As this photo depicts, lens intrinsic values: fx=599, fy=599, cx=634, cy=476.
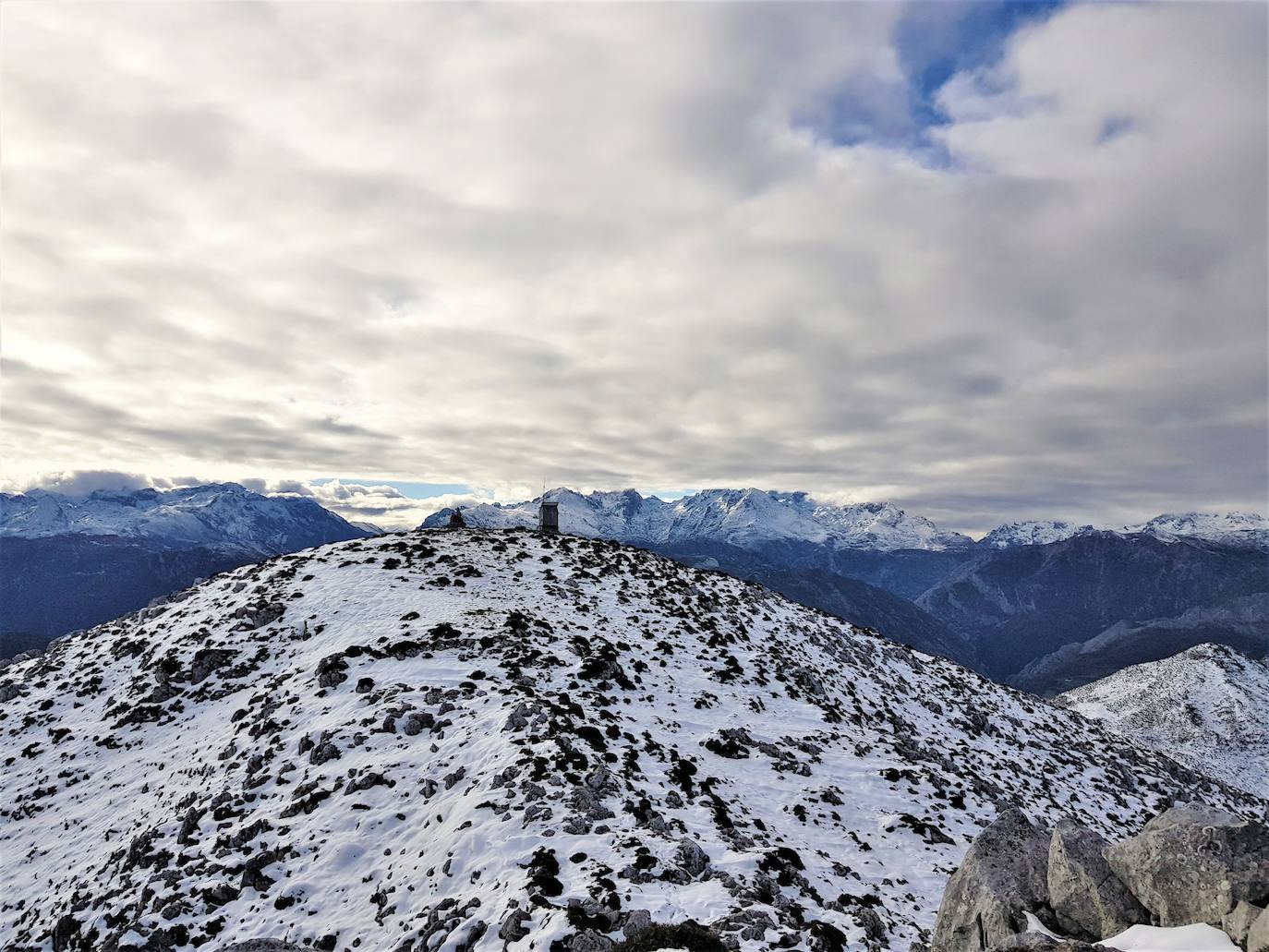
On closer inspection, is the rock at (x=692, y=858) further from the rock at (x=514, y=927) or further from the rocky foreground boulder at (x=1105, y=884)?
the rocky foreground boulder at (x=1105, y=884)

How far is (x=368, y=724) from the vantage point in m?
27.6

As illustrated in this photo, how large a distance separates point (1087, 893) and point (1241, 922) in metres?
2.74

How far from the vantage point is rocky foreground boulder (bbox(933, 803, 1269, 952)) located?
1120cm

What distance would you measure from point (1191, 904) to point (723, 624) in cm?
3715

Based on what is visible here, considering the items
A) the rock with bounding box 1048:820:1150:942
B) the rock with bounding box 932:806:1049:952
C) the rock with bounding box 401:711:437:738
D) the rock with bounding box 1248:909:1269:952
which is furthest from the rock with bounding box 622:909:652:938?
the rock with bounding box 401:711:437:738

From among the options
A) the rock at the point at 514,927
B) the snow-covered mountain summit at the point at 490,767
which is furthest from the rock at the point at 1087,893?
the rock at the point at 514,927

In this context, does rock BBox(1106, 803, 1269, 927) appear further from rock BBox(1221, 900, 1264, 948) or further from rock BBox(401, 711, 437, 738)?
rock BBox(401, 711, 437, 738)

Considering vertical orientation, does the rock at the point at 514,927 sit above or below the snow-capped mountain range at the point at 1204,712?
above

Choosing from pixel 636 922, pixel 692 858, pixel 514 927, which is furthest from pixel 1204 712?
pixel 514 927

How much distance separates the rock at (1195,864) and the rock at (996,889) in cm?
186

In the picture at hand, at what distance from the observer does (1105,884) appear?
42.5 ft

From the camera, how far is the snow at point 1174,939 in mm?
11000

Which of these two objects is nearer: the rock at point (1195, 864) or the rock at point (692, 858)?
the rock at point (1195, 864)

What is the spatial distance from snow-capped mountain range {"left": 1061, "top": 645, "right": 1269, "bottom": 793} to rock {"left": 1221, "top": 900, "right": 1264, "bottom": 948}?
159 m
